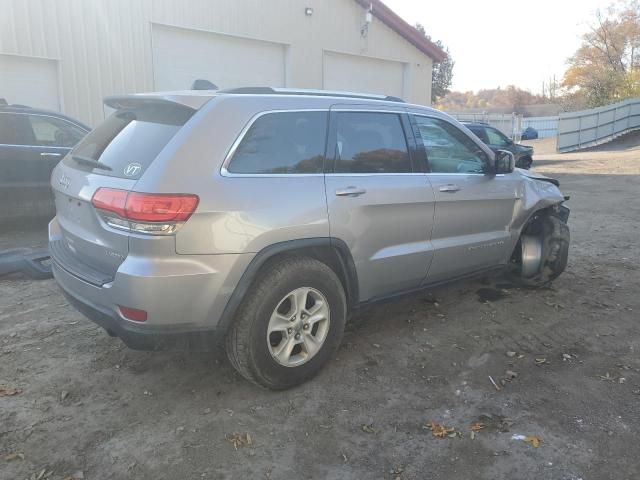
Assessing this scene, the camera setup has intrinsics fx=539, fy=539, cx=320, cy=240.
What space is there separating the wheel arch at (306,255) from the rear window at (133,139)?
80cm

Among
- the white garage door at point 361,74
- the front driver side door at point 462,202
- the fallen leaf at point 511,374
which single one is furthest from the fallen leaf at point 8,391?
the white garage door at point 361,74

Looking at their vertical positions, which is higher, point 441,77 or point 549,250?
point 441,77

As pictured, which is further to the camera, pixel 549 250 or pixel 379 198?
pixel 549 250

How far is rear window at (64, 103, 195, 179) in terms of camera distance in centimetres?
296

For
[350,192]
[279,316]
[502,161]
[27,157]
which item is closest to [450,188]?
[502,161]

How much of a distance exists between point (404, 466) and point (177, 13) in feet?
35.3

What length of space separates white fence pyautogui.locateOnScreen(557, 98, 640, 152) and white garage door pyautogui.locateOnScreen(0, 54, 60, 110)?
2233 cm

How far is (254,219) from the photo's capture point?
2.97 m

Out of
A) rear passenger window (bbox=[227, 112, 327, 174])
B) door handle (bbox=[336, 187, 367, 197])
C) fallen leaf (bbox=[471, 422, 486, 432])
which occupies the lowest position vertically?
fallen leaf (bbox=[471, 422, 486, 432])

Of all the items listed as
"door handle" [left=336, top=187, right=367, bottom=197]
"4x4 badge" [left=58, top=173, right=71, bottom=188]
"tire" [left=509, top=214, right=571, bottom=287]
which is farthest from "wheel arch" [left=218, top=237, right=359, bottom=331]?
"tire" [left=509, top=214, right=571, bottom=287]

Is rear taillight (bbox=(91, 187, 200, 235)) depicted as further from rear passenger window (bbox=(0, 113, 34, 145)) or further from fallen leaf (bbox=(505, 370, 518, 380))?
rear passenger window (bbox=(0, 113, 34, 145))

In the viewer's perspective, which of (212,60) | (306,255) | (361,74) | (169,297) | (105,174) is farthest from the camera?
(361,74)

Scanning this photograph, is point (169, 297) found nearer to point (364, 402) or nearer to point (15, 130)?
point (364, 402)

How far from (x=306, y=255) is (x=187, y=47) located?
9.58 m
